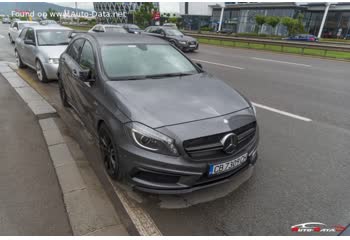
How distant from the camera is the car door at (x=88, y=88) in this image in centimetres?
316

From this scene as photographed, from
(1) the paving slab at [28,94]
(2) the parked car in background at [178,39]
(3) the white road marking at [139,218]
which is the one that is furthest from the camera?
(2) the parked car in background at [178,39]

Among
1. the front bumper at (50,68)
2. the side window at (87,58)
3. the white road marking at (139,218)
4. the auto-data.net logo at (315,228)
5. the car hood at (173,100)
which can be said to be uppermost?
the side window at (87,58)

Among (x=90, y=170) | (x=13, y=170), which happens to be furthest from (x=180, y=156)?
(x=13, y=170)

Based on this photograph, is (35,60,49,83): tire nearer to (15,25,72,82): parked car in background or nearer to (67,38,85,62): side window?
(15,25,72,82): parked car in background

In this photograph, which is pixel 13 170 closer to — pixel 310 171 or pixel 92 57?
pixel 92 57

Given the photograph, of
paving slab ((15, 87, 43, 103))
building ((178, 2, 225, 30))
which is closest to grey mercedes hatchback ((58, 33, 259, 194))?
paving slab ((15, 87, 43, 103))

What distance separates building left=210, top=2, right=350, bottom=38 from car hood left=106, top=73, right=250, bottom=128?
49.2 m

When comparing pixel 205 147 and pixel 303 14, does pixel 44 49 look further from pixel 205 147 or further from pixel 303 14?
pixel 303 14

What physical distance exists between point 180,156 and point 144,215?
713 millimetres

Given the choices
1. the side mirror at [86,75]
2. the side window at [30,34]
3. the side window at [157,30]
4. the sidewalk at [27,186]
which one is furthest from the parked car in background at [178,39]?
the side mirror at [86,75]

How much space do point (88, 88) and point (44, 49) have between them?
4.84 metres

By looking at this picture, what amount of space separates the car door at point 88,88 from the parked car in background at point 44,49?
349cm

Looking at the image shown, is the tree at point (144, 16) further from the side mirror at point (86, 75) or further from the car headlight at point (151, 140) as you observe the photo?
the car headlight at point (151, 140)

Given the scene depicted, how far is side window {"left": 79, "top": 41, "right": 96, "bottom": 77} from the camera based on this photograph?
336 centimetres
